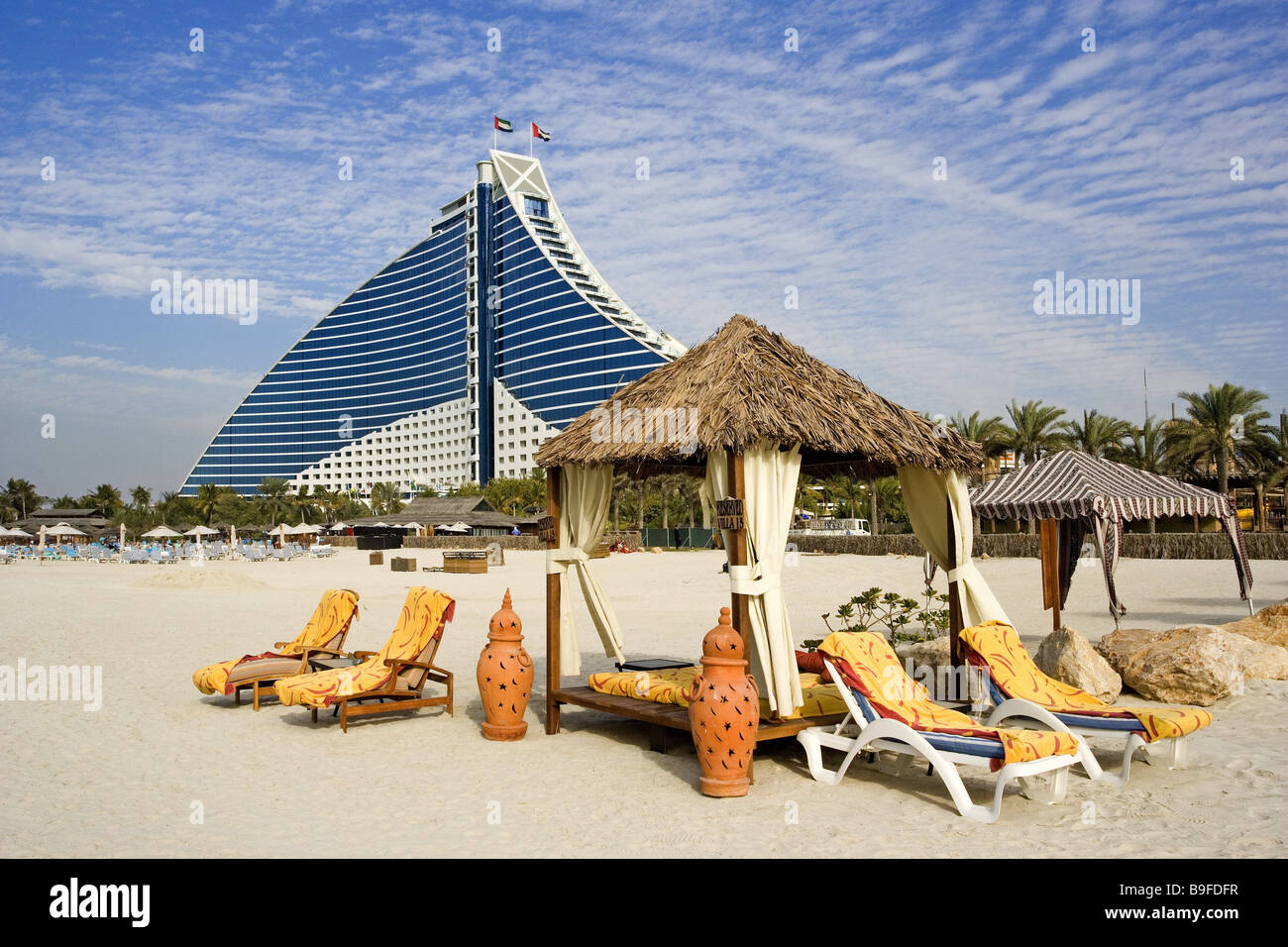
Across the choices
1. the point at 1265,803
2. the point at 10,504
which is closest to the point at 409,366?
the point at 10,504

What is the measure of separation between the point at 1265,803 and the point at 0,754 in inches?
313

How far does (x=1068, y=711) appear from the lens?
578 centimetres

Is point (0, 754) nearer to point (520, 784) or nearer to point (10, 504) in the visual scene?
point (520, 784)

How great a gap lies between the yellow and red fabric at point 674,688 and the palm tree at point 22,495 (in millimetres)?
108807

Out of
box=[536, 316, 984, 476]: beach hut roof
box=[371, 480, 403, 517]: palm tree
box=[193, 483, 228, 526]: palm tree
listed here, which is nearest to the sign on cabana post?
box=[536, 316, 984, 476]: beach hut roof

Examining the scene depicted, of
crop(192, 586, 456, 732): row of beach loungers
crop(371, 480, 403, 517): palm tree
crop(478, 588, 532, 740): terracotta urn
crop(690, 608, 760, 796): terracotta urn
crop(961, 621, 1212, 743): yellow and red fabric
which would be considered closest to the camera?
crop(690, 608, 760, 796): terracotta urn

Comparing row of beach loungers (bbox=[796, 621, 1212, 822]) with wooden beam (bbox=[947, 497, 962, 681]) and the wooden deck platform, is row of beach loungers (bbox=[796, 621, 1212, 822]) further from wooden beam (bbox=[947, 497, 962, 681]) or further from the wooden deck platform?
wooden beam (bbox=[947, 497, 962, 681])

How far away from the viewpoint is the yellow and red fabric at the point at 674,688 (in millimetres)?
6191

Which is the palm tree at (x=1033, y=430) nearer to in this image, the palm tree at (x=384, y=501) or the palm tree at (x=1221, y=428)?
the palm tree at (x=1221, y=428)

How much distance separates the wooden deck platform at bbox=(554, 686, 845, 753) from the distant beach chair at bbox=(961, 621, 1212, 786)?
1047 mm

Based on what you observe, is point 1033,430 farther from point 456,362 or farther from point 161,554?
point 456,362

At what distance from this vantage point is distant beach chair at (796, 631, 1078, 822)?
4.87 metres

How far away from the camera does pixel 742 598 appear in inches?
231

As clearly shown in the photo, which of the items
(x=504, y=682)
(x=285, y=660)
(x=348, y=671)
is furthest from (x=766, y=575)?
(x=285, y=660)
